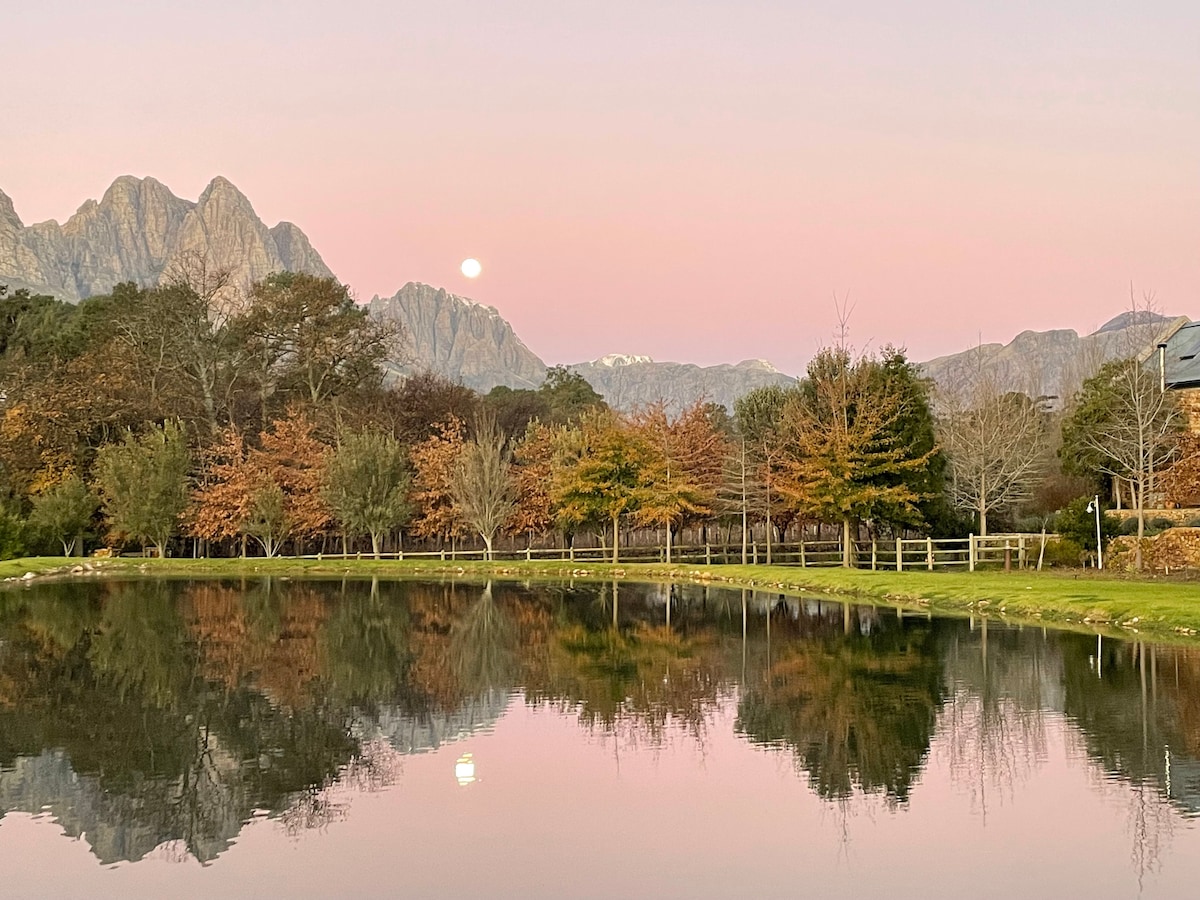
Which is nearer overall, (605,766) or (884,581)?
(605,766)

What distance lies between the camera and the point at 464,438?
73438 mm

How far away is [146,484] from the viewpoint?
6391cm

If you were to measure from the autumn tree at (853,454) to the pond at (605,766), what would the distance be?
18.6 metres

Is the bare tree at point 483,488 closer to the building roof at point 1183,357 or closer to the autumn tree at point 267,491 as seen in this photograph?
the autumn tree at point 267,491

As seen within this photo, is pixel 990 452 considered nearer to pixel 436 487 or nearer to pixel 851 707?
pixel 436 487

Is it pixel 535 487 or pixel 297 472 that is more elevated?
pixel 297 472

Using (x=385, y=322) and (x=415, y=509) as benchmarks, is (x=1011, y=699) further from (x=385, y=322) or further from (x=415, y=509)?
(x=385, y=322)

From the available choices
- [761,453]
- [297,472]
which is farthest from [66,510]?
[761,453]

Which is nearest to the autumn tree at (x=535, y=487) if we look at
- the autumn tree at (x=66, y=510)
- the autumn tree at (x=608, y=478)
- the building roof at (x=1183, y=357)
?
the autumn tree at (x=608, y=478)

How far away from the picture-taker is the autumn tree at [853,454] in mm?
46062

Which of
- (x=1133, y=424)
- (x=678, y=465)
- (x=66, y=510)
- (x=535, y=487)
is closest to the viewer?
(x=1133, y=424)

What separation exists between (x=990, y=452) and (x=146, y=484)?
136ft

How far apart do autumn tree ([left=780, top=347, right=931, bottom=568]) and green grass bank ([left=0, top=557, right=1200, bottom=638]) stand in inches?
125

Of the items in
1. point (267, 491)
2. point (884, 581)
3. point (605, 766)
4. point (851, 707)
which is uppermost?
point (267, 491)
